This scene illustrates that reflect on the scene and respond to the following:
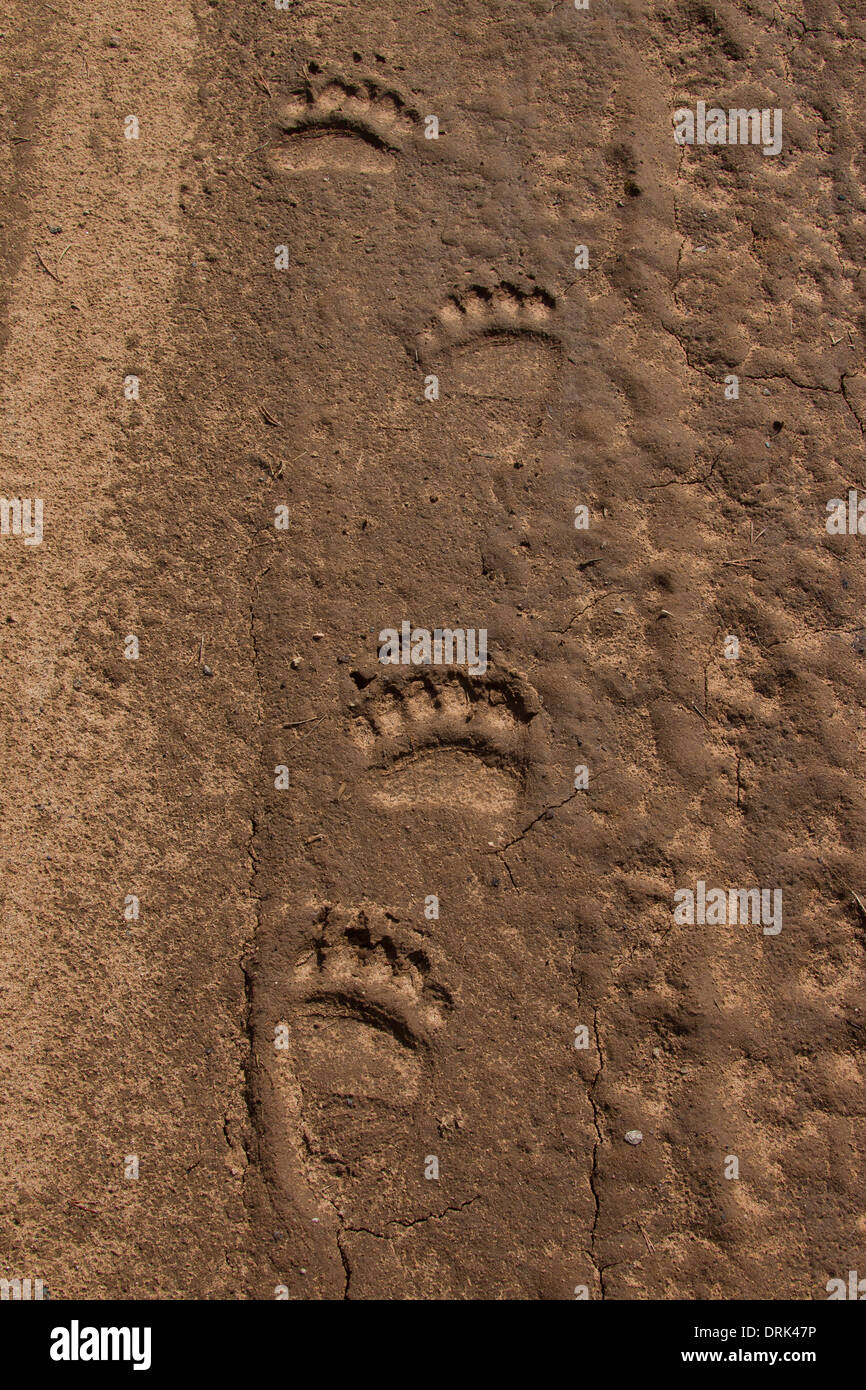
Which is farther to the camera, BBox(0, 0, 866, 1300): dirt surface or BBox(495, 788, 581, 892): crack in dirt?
BBox(495, 788, 581, 892): crack in dirt

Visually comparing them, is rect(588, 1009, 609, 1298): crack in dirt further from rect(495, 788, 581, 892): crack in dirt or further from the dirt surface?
rect(495, 788, 581, 892): crack in dirt

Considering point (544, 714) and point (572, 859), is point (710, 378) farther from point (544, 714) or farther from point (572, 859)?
point (572, 859)

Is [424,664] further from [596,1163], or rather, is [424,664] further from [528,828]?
[596,1163]

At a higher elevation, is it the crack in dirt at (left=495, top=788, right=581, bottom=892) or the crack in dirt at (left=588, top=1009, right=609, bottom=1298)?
Answer: the crack in dirt at (left=495, top=788, right=581, bottom=892)

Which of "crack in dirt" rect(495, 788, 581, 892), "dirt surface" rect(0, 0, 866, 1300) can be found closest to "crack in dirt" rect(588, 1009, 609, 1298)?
"dirt surface" rect(0, 0, 866, 1300)

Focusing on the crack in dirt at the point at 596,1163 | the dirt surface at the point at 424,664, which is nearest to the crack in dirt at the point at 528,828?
the dirt surface at the point at 424,664

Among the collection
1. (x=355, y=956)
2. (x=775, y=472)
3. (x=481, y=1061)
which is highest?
(x=775, y=472)

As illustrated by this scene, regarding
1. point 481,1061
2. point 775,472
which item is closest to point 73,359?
point 775,472

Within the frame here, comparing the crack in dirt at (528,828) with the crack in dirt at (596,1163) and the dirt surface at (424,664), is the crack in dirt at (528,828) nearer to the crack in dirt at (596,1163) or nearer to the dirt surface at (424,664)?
the dirt surface at (424,664)
